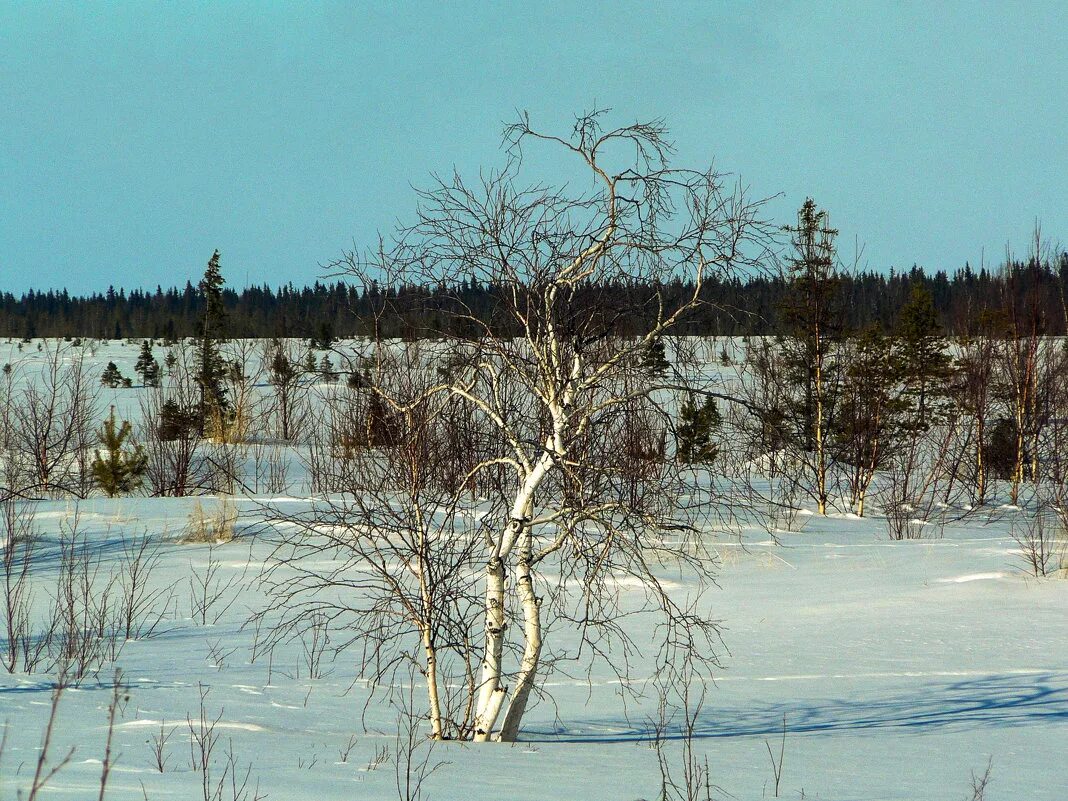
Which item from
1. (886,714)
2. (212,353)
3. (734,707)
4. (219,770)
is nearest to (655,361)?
(734,707)

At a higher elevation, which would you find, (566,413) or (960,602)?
(566,413)

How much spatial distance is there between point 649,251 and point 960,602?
21.8 ft

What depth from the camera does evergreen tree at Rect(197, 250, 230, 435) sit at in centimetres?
2352

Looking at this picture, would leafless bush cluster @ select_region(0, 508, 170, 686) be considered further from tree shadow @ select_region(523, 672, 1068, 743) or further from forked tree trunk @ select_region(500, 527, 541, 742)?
tree shadow @ select_region(523, 672, 1068, 743)

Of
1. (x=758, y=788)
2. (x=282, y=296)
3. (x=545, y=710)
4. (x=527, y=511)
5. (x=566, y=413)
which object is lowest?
(x=545, y=710)

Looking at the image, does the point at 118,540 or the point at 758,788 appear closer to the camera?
the point at 758,788

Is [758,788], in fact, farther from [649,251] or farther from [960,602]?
[960,602]

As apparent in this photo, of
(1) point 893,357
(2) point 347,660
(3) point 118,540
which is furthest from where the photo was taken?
(1) point 893,357

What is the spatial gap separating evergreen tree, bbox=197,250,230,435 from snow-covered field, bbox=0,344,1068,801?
1089 centimetres

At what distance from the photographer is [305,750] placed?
5172 mm

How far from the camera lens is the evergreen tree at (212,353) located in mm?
23516

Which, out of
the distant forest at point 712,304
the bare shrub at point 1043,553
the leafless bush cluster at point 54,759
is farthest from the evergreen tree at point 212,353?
the leafless bush cluster at point 54,759

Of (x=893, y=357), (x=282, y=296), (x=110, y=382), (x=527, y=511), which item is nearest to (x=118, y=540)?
(x=527, y=511)

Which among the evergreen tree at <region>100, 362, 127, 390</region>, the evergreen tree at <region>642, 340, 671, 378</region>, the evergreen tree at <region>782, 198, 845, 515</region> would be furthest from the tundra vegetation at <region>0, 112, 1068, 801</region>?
the evergreen tree at <region>100, 362, 127, 390</region>
